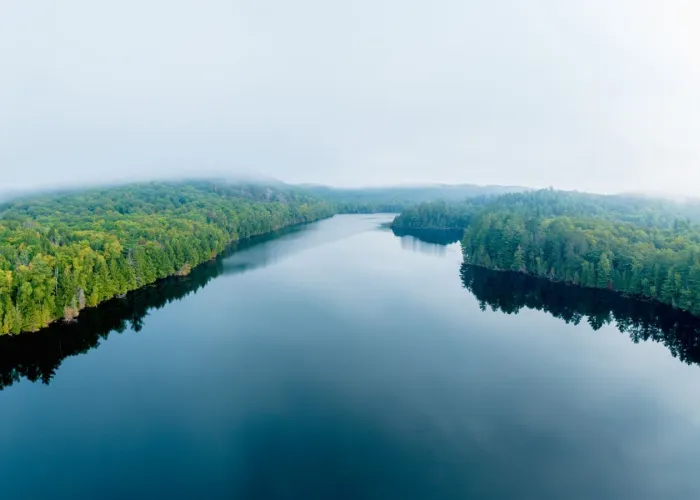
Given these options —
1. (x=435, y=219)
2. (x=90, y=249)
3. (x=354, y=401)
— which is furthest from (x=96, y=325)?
(x=435, y=219)

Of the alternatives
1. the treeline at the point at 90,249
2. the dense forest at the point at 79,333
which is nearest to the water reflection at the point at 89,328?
the dense forest at the point at 79,333

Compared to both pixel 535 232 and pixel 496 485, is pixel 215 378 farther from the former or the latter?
pixel 535 232

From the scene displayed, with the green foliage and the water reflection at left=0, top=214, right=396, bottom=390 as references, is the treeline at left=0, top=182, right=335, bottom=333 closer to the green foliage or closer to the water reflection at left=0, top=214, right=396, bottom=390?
the water reflection at left=0, top=214, right=396, bottom=390

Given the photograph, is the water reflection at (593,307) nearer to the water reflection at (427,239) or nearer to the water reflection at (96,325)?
the water reflection at (427,239)

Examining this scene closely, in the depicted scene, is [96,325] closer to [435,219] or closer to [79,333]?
[79,333]

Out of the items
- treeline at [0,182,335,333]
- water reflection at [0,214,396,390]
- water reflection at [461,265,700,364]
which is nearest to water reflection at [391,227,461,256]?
water reflection at [461,265,700,364]

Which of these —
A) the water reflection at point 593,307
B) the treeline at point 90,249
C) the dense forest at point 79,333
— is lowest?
the dense forest at point 79,333
